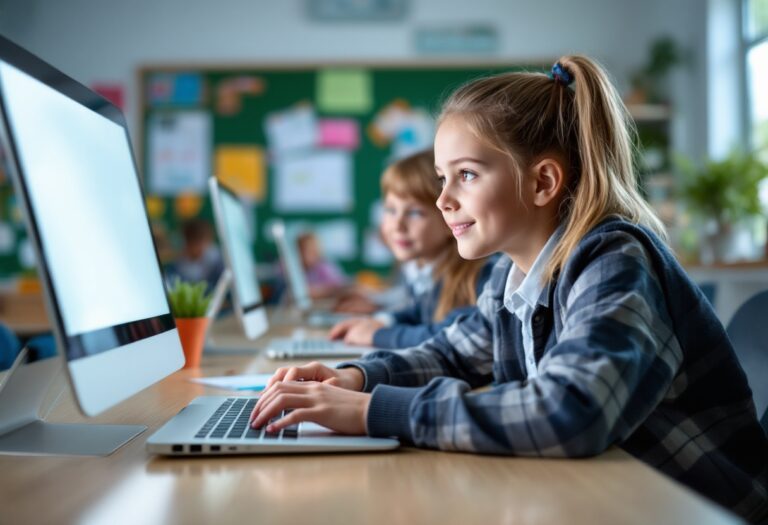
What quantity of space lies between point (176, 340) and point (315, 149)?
391 cm

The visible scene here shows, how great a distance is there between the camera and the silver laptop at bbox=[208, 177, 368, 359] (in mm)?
1487

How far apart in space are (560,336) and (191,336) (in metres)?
0.79

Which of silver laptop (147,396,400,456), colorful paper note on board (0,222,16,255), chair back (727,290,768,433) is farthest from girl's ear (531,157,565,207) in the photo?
colorful paper note on board (0,222,16,255)

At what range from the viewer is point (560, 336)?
804 millimetres

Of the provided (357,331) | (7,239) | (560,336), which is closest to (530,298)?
(560,336)

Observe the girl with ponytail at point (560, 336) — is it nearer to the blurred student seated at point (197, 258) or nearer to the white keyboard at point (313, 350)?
the white keyboard at point (313, 350)

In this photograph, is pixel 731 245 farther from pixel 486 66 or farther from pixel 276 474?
pixel 276 474

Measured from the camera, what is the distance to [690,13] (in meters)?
4.21

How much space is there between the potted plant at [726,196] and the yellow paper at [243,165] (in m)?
2.69

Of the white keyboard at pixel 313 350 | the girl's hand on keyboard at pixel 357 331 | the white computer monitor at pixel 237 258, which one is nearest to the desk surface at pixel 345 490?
the white keyboard at pixel 313 350

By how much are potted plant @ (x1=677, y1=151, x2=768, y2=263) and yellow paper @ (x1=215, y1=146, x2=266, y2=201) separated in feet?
8.82

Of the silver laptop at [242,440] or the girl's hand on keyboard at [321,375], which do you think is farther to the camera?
the girl's hand on keyboard at [321,375]

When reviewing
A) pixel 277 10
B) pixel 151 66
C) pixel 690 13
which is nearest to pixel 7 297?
pixel 151 66

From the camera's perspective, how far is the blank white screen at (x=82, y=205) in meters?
0.64
